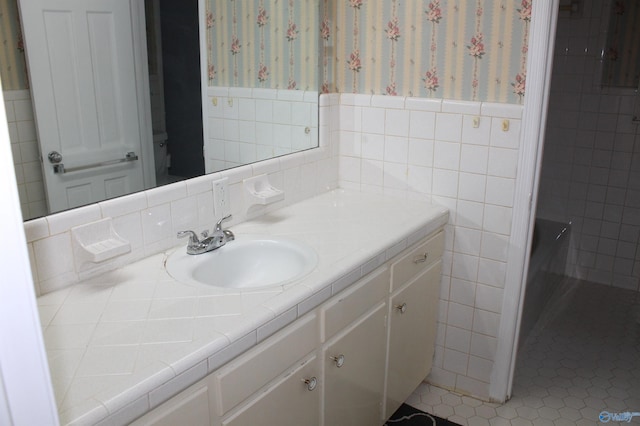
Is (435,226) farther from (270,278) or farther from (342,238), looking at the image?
(270,278)

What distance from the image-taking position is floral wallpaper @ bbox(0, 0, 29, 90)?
138cm

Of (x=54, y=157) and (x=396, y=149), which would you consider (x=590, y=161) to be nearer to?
(x=396, y=149)

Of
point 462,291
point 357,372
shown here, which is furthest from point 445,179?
point 357,372

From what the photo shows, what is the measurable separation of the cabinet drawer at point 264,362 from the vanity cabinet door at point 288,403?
0.03m

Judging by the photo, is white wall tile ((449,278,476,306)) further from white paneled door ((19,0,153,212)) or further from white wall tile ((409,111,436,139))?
white paneled door ((19,0,153,212))

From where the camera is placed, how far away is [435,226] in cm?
217

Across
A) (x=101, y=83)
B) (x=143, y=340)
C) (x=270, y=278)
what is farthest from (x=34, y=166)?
(x=270, y=278)

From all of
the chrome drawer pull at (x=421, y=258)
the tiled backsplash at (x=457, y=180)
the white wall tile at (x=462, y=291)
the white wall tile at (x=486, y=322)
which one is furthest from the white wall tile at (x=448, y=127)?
the white wall tile at (x=486, y=322)

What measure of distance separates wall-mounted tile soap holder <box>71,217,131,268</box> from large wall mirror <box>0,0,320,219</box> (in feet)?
0.25

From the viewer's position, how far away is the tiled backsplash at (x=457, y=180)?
6.97ft

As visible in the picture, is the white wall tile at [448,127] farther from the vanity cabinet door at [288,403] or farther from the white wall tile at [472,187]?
the vanity cabinet door at [288,403]

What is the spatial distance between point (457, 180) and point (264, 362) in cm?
122

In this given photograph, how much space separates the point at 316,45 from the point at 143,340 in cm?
155

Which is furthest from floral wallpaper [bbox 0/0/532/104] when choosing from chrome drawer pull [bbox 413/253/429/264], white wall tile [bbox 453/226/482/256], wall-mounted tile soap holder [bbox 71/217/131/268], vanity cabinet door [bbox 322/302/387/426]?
vanity cabinet door [bbox 322/302/387/426]
